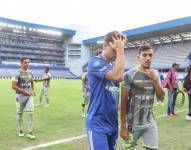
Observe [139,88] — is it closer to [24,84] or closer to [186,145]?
[186,145]

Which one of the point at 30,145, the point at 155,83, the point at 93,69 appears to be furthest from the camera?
the point at 30,145

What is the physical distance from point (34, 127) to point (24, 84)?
2084 mm

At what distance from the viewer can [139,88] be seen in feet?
15.5

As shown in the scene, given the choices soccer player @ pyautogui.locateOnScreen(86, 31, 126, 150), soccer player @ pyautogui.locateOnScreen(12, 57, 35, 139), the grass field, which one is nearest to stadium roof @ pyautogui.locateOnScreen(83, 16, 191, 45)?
the grass field

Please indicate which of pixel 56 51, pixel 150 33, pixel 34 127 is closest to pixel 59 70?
pixel 56 51

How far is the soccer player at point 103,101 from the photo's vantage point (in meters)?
3.76

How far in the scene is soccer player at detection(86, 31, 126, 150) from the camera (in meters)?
3.76

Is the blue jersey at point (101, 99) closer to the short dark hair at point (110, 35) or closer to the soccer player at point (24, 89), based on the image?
the short dark hair at point (110, 35)

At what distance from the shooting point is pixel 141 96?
4.74 metres

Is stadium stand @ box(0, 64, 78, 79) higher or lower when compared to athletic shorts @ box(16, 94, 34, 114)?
lower

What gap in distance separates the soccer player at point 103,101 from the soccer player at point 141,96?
2.47ft

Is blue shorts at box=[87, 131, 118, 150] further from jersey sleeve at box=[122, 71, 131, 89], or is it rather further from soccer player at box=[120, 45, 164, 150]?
jersey sleeve at box=[122, 71, 131, 89]

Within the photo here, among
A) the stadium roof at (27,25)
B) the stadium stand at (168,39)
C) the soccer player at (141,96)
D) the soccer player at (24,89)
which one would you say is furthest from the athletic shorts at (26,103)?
the stadium roof at (27,25)

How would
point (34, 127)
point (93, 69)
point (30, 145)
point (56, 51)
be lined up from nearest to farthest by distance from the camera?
point (93, 69), point (30, 145), point (34, 127), point (56, 51)
